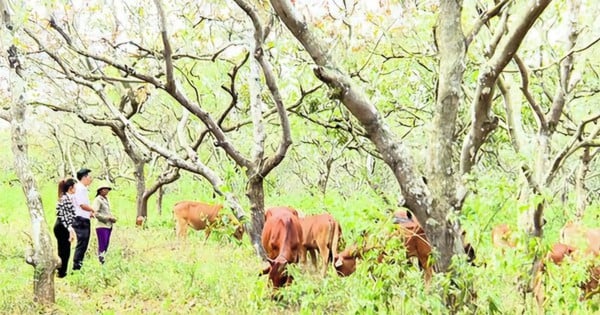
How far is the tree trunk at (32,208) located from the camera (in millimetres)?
7586

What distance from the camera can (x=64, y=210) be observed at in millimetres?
9555

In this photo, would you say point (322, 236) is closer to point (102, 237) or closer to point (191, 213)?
point (102, 237)

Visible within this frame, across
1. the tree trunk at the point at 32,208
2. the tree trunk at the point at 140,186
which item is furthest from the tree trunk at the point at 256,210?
the tree trunk at the point at 140,186

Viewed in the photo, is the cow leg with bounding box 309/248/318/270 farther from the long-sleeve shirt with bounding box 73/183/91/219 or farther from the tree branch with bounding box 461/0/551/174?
the tree branch with bounding box 461/0/551/174

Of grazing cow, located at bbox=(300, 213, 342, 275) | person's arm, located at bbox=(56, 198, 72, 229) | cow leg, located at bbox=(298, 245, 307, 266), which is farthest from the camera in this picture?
person's arm, located at bbox=(56, 198, 72, 229)

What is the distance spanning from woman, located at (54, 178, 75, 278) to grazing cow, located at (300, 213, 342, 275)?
3541mm

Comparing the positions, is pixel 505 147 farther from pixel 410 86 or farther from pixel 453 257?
pixel 453 257

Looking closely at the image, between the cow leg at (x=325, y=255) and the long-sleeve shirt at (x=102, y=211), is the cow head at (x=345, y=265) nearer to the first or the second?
the cow leg at (x=325, y=255)

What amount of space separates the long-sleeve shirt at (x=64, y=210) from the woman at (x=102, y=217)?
82 centimetres

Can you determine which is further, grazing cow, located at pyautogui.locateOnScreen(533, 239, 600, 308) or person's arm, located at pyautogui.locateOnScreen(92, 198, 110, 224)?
person's arm, located at pyautogui.locateOnScreen(92, 198, 110, 224)

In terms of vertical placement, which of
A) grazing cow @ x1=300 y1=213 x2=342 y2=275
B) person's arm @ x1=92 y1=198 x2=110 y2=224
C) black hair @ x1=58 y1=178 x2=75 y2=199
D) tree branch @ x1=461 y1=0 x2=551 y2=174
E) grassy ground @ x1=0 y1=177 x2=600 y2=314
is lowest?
grassy ground @ x1=0 y1=177 x2=600 y2=314

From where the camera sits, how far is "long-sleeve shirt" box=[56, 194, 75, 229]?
954 cm

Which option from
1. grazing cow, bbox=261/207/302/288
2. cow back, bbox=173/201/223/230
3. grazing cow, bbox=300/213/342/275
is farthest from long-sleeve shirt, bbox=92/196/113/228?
cow back, bbox=173/201/223/230

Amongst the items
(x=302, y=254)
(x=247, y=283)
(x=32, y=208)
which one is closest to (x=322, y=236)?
(x=302, y=254)
